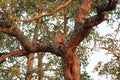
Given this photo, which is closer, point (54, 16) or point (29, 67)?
point (54, 16)

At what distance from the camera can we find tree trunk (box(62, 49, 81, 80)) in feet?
32.0

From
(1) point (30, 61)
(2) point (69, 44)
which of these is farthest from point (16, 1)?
(1) point (30, 61)

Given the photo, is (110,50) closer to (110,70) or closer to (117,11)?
(110,70)

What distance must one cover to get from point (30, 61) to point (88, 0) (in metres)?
9.85

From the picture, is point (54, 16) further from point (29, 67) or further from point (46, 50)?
point (29, 67)

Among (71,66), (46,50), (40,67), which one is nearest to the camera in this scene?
(71,66)

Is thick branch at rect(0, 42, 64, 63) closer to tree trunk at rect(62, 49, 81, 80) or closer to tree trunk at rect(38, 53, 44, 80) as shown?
tree trunk at rect(62, 49, 81, 80)

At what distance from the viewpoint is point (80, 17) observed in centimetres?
877

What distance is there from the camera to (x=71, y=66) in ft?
32.6

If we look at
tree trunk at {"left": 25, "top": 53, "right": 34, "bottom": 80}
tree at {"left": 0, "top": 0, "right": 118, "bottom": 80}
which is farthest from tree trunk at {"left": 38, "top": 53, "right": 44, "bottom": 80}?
tree at {"left": 0, "top": 0, "right": 118, "bottom": 80}

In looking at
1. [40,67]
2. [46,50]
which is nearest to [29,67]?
[40,67]

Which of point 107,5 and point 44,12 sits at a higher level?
point 44,12

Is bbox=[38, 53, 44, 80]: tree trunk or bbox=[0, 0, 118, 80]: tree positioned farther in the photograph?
bbox=[38, 53, 44, 80]: tree trunk

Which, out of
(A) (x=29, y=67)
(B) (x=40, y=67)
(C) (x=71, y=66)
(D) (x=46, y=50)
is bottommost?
(C) (x=71, y=66)
